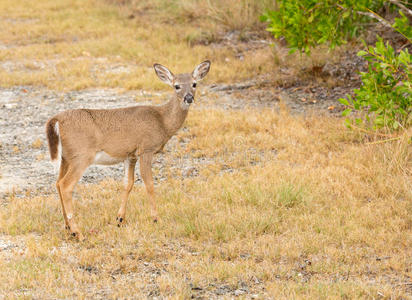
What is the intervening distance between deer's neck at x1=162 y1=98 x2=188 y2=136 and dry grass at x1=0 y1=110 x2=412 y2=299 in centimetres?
84

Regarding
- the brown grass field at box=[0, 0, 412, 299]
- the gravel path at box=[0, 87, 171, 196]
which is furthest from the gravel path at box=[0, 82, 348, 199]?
the brown grass field at box=[0, 0, 412, 299]

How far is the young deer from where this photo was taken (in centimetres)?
560

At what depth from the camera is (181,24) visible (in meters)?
15.9

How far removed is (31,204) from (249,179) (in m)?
2.57

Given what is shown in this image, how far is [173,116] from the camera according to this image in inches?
249

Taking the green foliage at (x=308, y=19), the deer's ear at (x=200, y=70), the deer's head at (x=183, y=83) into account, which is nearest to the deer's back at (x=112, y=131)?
the deer's head at (x=183, y=83)

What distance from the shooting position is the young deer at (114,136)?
18.4 feet

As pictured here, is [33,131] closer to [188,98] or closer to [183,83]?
[183,83]

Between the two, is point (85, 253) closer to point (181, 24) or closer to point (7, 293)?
point (7, 293)

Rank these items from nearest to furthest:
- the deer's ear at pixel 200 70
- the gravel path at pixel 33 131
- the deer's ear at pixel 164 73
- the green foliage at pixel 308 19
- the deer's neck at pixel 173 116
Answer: the deer's neck at pixel 173 116, the deer's ear at pixel 164 73, the deer's ear at pixel 200 70, the gravel path at pixel 33 131, the green foliage at pixel 308 19

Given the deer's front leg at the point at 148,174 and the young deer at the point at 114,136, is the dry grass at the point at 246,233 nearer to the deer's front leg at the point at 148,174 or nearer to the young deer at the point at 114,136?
the deer's front leg at the point at 148,174

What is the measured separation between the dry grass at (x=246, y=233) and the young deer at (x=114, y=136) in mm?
409

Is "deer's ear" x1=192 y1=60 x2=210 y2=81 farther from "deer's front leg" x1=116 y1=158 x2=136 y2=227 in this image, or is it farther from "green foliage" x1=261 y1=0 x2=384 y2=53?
"green foliage" x1=261 y1=0 x2=384 y2=53

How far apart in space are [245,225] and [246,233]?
0.35 feet
